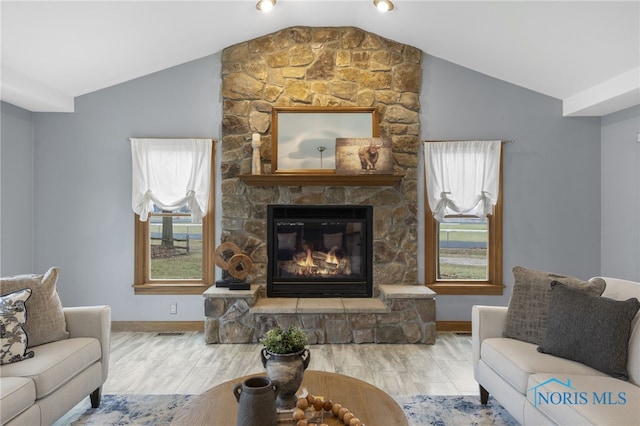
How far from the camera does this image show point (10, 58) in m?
3.67

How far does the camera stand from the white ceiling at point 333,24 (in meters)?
3.40

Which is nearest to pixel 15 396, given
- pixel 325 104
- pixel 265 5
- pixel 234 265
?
pixel 234 265

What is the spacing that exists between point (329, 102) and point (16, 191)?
3.49 m

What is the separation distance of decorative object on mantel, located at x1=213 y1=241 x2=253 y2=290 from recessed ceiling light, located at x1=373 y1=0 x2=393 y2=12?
9.03 feet

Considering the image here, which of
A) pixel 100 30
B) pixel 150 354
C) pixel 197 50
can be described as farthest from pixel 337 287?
pixel 100 30

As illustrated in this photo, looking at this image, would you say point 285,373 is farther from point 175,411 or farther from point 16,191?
Answer: point 16,191

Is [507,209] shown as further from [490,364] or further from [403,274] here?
[490,364]

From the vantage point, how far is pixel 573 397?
202 cm

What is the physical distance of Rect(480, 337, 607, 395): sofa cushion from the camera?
2352 mm

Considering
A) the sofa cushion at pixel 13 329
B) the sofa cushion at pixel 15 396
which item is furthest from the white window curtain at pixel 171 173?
the sofa cushion at pixel 15 396

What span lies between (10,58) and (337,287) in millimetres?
3771

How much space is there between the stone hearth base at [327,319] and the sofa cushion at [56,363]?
1.55 metres

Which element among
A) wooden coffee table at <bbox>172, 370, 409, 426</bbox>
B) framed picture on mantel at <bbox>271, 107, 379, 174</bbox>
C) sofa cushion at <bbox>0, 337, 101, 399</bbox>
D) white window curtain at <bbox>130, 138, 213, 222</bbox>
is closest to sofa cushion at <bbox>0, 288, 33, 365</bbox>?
sofa cushion at <bbox>0, 337, 101, 399</bbox>

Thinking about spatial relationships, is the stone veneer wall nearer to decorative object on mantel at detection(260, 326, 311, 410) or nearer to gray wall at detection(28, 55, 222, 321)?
gray wall at detection(28, 55, 222, 321)
